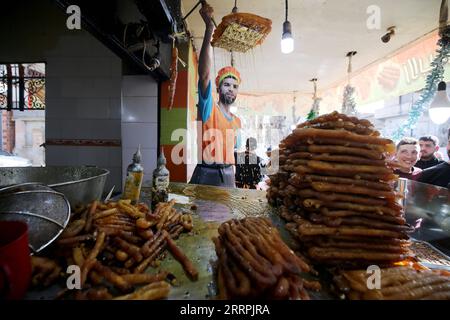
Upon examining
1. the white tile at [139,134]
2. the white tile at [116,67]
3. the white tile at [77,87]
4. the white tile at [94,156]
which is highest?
the white tile at [116,67]

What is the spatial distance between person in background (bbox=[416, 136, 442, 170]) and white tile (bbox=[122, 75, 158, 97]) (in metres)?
5.26

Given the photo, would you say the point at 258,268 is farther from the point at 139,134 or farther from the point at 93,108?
the point at 93,108

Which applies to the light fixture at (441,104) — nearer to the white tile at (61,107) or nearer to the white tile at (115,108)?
the white tile at (115,108)

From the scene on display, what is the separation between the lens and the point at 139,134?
4.72 meters

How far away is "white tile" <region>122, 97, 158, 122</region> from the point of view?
4641mm

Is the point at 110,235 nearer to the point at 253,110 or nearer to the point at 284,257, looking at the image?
the point at 284,257

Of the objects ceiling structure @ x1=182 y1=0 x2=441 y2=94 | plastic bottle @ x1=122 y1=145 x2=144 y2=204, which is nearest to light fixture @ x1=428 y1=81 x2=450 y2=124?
ceiling structure @ x1=182 y1=0 x2=441 y2=94

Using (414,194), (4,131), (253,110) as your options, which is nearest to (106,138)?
(414,194)

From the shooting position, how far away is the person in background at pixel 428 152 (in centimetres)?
443

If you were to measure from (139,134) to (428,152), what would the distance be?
5.62 m

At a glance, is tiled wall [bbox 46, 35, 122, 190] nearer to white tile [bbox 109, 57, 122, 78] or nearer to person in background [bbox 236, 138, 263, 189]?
white tile [bbox 109, 57, 122, 78]

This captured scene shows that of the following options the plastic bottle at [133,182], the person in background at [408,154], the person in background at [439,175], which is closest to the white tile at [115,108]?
the plastic bottle at [133,182]

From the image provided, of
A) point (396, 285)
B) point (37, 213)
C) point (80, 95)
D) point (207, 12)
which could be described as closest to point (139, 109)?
point (80, 95)

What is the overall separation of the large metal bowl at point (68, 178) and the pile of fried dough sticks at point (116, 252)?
0.14m
